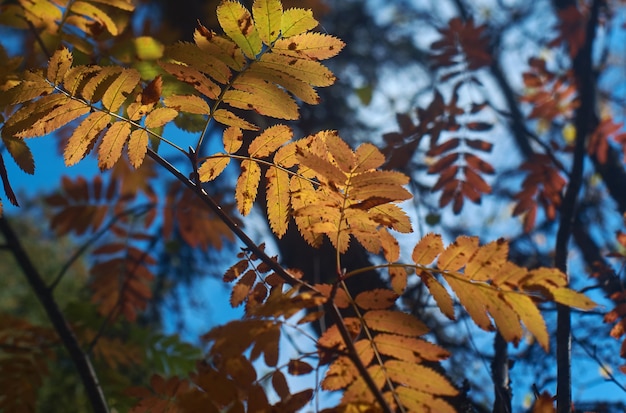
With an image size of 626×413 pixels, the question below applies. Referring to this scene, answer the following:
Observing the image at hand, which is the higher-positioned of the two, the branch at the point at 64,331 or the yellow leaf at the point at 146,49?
the yellow leaf at the point at 146,49

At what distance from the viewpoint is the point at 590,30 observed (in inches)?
86.0

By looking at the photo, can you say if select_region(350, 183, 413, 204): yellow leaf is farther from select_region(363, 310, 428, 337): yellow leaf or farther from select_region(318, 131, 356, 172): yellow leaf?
select_region(363, 310, 428, 337): yellow leaf

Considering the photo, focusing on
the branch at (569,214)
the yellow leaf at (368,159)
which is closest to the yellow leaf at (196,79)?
the yellow leaf at (368,159)

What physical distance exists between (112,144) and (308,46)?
0.35 meters

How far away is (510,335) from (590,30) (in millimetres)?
1876

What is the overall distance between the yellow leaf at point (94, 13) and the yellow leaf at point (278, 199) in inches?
21.2

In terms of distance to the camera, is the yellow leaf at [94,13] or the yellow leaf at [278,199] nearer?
the yellow leaf at [278,199]

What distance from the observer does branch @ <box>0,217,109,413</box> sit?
139 cm

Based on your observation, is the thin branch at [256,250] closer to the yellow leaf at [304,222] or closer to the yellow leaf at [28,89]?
the yellow leaf at [304,222]

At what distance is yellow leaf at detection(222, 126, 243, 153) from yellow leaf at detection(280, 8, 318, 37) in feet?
0.59

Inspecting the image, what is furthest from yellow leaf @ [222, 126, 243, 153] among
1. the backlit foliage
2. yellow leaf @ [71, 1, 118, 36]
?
yellow leaf @ [71, 1, 118, 36]

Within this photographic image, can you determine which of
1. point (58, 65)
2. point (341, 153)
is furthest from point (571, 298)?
point (58, 65)

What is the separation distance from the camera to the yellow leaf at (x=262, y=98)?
2.89 feet

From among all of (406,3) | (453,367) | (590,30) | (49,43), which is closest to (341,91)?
(406,3)
